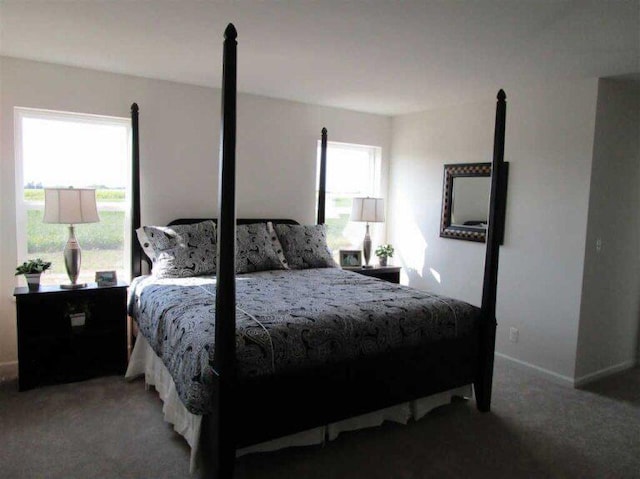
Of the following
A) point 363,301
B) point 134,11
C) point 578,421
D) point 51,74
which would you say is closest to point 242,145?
point 51,74

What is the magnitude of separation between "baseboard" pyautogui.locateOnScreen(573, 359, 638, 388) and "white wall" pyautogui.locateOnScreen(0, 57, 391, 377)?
2.80 meters

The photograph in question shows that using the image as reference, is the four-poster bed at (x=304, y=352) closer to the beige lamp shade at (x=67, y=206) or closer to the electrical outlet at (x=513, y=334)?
the beige lamp shade at (x=67, y=206)

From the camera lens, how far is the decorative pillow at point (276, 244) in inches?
160

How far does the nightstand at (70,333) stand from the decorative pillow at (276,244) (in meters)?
1.30

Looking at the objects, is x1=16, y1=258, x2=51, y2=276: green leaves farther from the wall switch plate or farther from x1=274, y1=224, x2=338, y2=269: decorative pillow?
x1=274, y1=224, x2=338, y2=269: decorative pillow

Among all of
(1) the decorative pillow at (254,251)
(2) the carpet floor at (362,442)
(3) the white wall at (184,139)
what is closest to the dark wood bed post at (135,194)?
(3) the white wall at (184,139)

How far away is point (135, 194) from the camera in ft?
12.4

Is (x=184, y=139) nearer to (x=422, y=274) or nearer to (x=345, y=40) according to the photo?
(x=345, y=40)

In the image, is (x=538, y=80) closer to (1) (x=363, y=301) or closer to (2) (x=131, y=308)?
(1) (x=363, y=301)

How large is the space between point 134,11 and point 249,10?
2.03ft

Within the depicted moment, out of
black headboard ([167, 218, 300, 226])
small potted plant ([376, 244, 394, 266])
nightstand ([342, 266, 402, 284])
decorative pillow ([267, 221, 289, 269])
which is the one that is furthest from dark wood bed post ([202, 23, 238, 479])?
small potted plant ([376, 244, 394, 266])

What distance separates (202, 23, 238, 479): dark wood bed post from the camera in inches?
69.9

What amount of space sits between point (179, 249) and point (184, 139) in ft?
3.51

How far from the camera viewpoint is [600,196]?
348 centimetres
